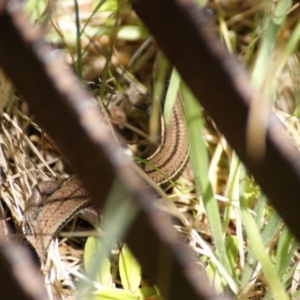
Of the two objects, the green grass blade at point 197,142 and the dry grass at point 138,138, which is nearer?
the green grass blade at point 197,142

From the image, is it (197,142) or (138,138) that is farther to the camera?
(138,138)

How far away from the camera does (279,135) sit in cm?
→ 87

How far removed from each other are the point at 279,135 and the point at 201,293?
9.8 inches

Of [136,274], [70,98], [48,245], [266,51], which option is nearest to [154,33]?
[70,98]

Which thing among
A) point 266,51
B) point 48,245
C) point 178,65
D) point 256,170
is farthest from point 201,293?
point 48,245

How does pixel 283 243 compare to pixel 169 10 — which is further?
pixel 283 243

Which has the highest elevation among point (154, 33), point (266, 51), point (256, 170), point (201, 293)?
point (154, 33)

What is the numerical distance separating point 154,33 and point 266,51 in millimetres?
293

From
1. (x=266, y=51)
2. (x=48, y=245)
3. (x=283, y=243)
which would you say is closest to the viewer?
(x=266, y=51)

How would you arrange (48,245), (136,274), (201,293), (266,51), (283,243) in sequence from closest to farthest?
(201,293), (266,51), (283,243), (136,274), (48,245)

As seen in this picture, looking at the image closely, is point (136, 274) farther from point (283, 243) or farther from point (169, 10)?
point (169, 10)

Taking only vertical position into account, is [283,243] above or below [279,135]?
below

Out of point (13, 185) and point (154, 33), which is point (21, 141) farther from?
point (154, 33)

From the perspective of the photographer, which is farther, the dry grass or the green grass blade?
the dry grass
